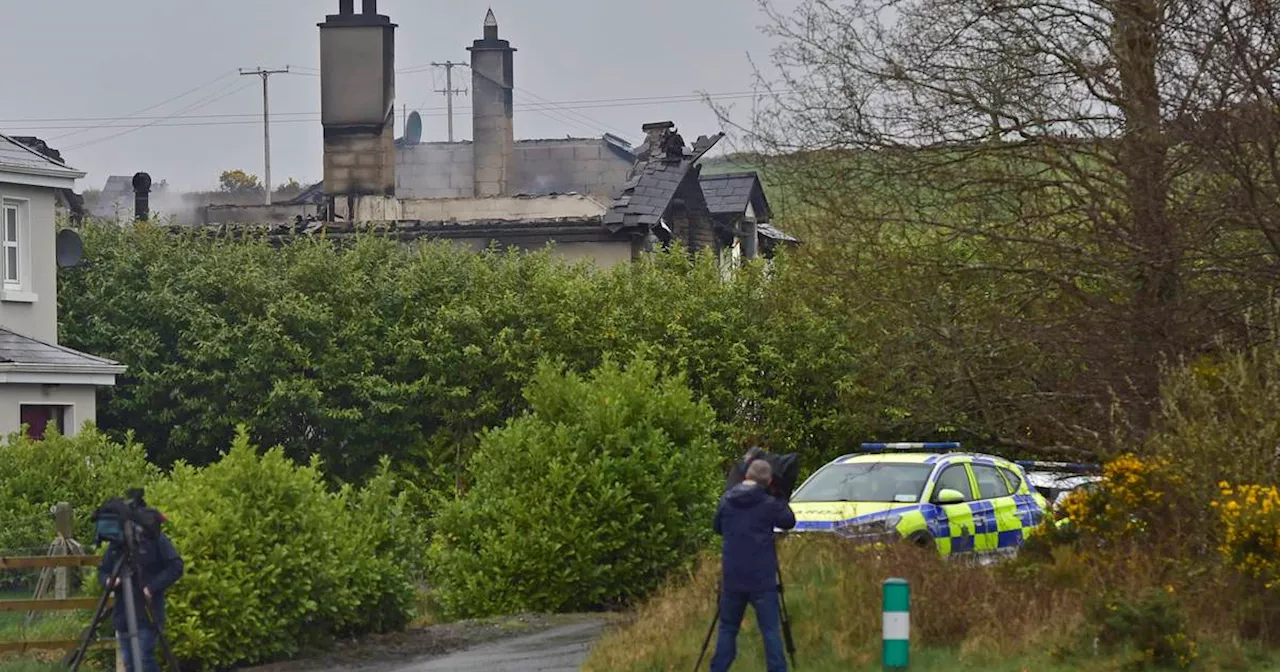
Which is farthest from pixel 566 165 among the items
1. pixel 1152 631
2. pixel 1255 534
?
pixel 1152 631

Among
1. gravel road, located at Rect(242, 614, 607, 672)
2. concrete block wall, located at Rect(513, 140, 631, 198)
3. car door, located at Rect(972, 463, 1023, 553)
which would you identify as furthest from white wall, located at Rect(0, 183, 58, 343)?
concrete block wall, located at Rect(513, 140, 631, 198)

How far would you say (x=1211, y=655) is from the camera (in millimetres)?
14859

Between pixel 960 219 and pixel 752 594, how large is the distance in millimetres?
9951

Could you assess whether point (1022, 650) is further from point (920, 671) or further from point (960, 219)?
point (960, 219)

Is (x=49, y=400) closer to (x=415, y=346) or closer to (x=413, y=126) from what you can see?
(x=415, y=346)

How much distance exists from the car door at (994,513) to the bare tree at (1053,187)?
708 mm

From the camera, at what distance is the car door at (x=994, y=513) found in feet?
73.1

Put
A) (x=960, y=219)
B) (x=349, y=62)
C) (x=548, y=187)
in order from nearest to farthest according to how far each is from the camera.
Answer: (x=960, y=219) → (x=349, y=62) → (x=548, y=187)

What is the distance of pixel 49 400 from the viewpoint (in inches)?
1286

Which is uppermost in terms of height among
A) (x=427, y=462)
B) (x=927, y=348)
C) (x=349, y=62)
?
(x=349, y=62)

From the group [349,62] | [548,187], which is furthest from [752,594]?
[548,187]

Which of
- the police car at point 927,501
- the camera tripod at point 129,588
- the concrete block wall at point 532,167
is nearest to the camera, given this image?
the camera tripod at point 129,588

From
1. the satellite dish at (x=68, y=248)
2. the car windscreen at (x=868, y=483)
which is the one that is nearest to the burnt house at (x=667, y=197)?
the satellite dish at (x=68, y=248)

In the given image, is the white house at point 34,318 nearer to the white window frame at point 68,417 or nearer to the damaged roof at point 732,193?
the white window frame at point 68,417
